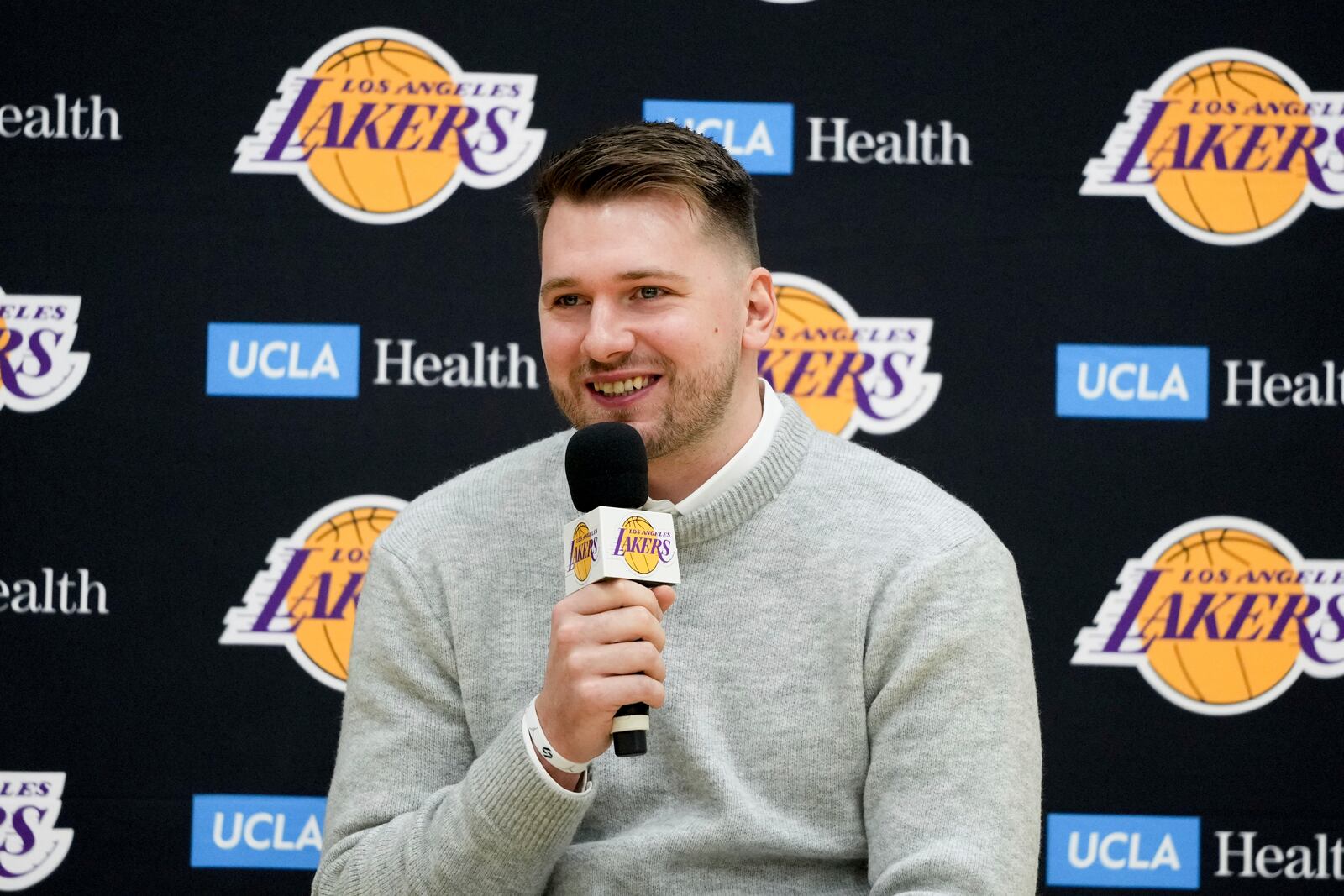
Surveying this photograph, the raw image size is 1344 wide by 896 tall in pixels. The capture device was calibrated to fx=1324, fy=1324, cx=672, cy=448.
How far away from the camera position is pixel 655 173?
1438 millimetres

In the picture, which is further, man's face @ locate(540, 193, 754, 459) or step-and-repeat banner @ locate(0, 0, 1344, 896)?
step-and-repeat banner @ locate(0, 0, 1344, 896)

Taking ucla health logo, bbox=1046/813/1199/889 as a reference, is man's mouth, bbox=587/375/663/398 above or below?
above

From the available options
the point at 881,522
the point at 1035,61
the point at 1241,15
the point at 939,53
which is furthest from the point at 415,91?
the point at 1241,15

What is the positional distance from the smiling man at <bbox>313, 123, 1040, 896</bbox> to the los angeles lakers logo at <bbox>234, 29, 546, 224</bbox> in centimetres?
75

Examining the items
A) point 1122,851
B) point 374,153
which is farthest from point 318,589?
point 1122,851

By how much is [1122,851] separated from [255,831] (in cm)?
141

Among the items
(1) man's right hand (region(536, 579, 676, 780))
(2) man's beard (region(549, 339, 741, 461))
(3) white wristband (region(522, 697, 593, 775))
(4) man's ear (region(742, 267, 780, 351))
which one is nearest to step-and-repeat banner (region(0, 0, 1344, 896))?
(4) man's ear (region(742, 267, 780, 351))

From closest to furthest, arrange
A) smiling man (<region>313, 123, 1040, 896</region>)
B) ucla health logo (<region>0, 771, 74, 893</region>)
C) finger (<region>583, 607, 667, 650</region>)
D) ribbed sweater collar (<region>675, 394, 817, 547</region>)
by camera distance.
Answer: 1. finger (<region>583, 607, 667, 650</region>)
2. smiling man (<region>313, 123, 1040, 896</region>)
3. ribbed sweater collar (<region>675, 394, 817, 547</region>)
4. ucla health logo (<region>0, 771, 74, 893</region>)

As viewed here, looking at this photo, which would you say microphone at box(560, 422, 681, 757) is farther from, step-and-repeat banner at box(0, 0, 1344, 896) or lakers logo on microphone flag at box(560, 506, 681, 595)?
step-and-repeat banner at box(0, 0, 1344, 896)

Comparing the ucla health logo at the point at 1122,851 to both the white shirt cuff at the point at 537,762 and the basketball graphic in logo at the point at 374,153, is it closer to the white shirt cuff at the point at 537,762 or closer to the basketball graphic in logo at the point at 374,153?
the white shirt cuff at the point at 537,762

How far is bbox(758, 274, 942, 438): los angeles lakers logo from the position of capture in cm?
218

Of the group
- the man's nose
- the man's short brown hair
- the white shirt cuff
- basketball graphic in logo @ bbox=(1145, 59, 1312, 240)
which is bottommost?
the white shirt cuff

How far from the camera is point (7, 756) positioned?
2.15 metres

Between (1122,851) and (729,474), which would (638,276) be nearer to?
(729,474)
